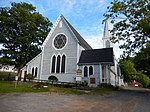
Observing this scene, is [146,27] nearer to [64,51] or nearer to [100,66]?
[100,66]

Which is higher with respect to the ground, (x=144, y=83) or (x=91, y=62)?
(x=91, y=62)

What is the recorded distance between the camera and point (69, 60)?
29078mm

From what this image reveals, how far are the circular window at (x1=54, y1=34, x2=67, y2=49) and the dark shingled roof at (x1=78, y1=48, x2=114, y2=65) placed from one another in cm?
453

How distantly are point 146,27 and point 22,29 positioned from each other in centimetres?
2745

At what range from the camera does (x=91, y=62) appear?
2708 cm

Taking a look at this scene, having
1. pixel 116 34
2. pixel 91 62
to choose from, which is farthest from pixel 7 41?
pixel 116 34

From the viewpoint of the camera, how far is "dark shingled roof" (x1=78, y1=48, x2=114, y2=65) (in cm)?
2606

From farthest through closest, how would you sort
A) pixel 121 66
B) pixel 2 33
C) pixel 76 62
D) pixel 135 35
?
pixel 121 66
pixel 2 33
pixel 76 62
pixel 135 35

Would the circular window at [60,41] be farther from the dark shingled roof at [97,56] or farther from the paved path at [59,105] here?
the paved path at [59,105]

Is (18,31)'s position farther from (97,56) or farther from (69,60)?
(97,56)

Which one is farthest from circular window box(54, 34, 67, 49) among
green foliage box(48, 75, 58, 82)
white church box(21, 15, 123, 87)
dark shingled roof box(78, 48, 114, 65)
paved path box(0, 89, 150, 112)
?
paved path box(0, 89, 150, 112)

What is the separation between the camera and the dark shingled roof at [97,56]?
26.1 m

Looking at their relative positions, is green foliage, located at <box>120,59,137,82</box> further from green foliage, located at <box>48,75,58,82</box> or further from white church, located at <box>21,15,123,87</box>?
green foliage, located at <box>48,75,58,82</box>

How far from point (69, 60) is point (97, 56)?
5.39m
